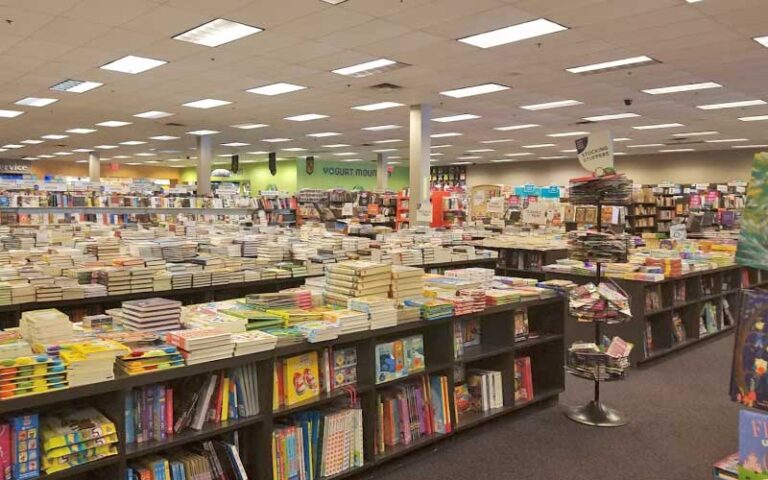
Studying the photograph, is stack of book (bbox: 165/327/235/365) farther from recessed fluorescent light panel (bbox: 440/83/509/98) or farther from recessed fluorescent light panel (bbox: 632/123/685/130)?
recessed fluorescent light panel (bbox: 632/123/685/130)

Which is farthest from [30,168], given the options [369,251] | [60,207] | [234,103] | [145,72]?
[369,251]

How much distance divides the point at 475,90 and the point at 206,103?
5046mm

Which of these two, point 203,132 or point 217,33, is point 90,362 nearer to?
point 217,33

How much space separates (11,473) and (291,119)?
37.8 feet

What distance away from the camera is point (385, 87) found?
31.3 ft

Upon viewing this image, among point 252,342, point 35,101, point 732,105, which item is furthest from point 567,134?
point 252,342

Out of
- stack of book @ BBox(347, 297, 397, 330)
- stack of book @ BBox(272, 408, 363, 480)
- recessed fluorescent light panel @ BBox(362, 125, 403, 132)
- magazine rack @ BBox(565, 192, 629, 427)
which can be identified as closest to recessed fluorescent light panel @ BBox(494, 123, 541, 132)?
recessed fluorescent light panel @ BBox(362, 125, 403, 132)

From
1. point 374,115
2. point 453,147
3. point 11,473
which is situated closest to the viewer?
point 11,473

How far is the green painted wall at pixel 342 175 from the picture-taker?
24344mm

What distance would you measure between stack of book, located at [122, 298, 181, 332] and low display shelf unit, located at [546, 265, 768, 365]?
14.6 feet

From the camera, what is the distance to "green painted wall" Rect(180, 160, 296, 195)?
24.4 meters

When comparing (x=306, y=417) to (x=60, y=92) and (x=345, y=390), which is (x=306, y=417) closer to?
(x=345, y=390)

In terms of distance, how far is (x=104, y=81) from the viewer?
Answer: 9.31 meters

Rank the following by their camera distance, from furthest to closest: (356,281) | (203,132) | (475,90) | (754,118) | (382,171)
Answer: (382,171) → (203,132) → (754,118) → (475,90) → (356,281)
